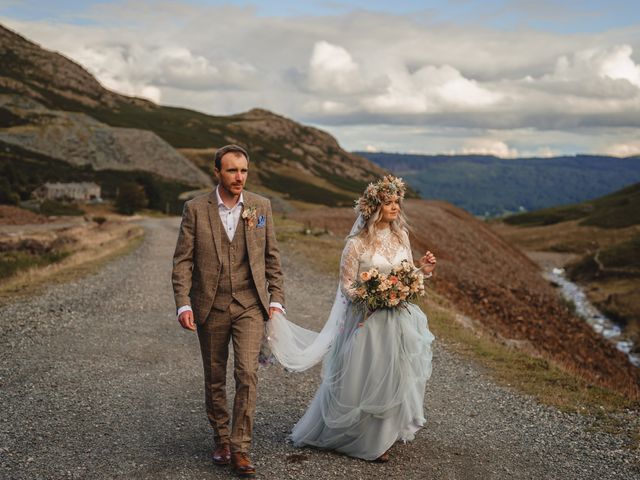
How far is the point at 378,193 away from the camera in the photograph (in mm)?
7441

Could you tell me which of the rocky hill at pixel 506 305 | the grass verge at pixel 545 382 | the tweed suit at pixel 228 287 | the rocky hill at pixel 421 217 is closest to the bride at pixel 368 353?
the tweed suit at pixel 228 287

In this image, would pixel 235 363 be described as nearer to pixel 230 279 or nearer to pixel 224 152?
pixel 230 279

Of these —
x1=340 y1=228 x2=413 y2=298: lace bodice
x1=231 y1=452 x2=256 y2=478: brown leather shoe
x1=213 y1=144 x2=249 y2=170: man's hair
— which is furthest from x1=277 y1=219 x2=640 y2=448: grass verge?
x1=213 y1=144 x2=249 y2=170: man's hair

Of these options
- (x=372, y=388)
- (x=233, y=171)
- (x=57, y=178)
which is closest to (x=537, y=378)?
(x=372, y=388)

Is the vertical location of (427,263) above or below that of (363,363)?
above

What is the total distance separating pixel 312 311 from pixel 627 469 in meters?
10.2

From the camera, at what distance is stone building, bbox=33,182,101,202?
87.9 meters

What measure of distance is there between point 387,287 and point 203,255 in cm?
194

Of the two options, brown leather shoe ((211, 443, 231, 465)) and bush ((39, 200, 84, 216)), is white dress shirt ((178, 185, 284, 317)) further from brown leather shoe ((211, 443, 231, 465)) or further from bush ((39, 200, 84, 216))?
bush ((39, 200, 84, 216))

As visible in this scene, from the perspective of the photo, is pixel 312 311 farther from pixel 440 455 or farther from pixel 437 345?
pixel 440 455

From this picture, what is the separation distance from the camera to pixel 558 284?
48.1 metres

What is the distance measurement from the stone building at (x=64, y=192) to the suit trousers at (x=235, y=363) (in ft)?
282

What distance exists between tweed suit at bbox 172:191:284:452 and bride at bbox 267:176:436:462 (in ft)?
1.40

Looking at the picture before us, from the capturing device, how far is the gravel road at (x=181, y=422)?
6.86 metres
